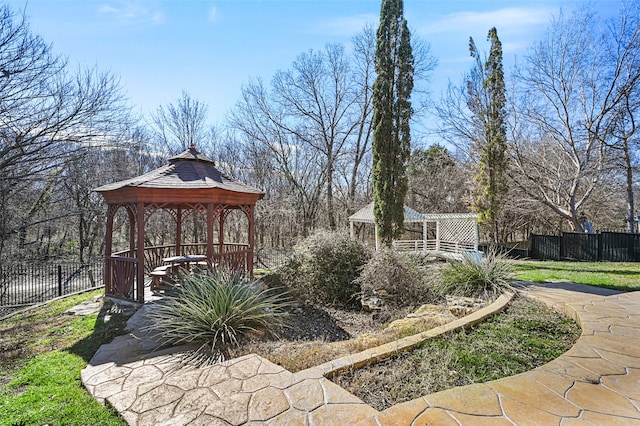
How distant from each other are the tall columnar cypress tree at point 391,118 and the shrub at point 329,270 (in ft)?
11.7

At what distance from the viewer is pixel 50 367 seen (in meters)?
3.70

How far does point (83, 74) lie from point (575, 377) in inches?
419

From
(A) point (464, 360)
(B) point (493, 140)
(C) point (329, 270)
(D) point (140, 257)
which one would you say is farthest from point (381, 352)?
(B) point (493, 140)

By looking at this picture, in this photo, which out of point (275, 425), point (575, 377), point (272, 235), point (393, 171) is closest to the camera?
point (275, 425)

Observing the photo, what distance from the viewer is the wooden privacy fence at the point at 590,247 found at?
1169 cm

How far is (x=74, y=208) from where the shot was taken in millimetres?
14125

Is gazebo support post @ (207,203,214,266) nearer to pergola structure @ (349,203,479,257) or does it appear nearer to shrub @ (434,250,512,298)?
shrub @ (434,250,512,298)

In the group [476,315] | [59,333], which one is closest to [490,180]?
[476,315]

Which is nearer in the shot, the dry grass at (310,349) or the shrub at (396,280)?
the dry grass at (310,349)

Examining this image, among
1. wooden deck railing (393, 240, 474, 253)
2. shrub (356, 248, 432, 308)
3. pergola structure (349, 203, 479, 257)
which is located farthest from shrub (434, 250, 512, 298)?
wooden deck railing (393, 240, 474, 253)

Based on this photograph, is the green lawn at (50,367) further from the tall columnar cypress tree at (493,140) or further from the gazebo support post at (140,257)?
the tall columnar cypress tree at (493,140)

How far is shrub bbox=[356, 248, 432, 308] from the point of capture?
19.8 ft

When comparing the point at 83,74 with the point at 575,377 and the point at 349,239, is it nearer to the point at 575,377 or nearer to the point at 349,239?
the point at 349,239

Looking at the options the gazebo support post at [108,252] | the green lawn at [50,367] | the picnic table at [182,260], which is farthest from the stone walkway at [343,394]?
the picnic table at [182,260]
